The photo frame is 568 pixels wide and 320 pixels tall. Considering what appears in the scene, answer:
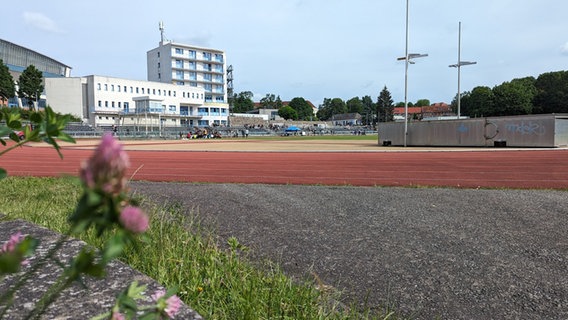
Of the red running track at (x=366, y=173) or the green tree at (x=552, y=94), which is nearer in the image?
the red running track at (x=366, y=173)

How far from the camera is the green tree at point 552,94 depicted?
96.4 m

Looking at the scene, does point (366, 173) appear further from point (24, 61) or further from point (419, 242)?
point (24, 61)

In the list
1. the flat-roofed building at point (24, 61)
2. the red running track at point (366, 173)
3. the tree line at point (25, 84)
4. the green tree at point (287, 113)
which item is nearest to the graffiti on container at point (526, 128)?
the red running track at point (366, 173)

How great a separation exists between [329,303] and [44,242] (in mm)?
2113

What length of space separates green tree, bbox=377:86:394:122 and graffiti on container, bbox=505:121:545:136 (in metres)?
115

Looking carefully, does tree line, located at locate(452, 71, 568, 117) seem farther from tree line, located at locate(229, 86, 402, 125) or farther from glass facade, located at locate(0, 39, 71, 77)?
glass facade, located at locate(0, 39, 71, 77)

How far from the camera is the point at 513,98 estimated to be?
3917 inches

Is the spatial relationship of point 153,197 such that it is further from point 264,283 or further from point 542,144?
point 542,144

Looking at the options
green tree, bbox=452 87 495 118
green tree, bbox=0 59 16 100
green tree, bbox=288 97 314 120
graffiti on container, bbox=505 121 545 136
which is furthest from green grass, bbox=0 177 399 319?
green tree, bbox=288 97 314 120

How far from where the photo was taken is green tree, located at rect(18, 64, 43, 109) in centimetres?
8212

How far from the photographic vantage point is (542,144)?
24328 millimetres

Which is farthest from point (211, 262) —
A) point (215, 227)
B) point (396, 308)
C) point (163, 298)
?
point (163, 298)

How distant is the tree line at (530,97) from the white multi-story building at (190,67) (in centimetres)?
6822

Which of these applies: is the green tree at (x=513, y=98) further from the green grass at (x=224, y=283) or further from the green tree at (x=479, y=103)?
the green grass at (x=224, y=283)
